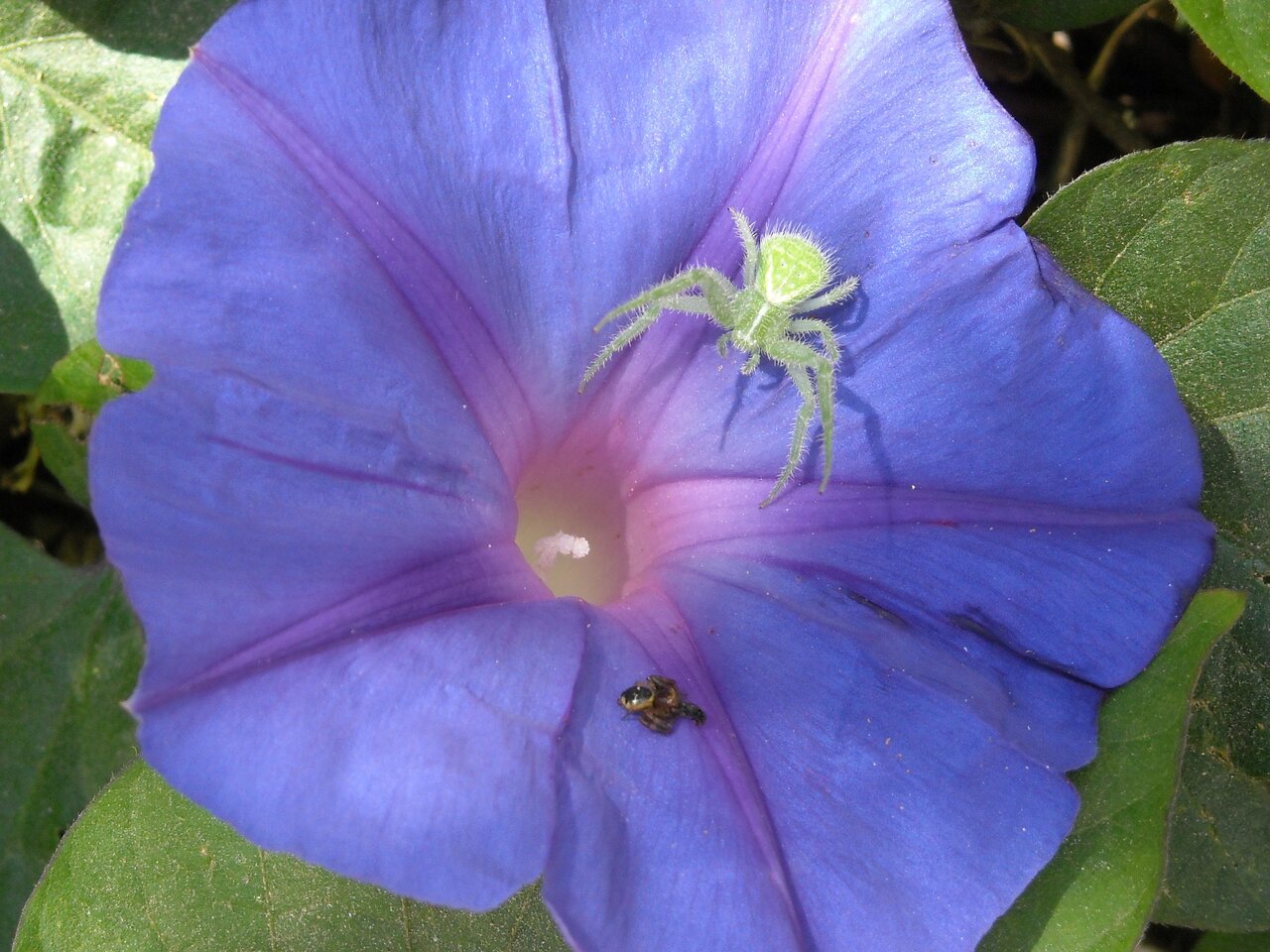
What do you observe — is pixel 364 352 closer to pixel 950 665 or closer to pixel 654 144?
pixel 654 144

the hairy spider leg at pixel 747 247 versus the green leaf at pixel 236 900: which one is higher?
the hairy spider leg at pixel 747 247

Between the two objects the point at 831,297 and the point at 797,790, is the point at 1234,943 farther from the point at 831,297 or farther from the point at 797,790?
the point at 831,297

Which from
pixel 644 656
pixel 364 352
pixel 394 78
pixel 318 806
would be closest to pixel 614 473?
pixel 644 656

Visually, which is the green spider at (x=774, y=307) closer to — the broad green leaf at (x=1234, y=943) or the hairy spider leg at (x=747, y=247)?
the hairy spider leg at (x=747, y=247)

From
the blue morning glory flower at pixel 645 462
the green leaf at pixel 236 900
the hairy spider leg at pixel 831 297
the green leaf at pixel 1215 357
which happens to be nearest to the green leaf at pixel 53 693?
the green leaf at pixel 236 900

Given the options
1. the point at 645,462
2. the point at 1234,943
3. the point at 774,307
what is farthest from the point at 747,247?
the point at 1234,943
